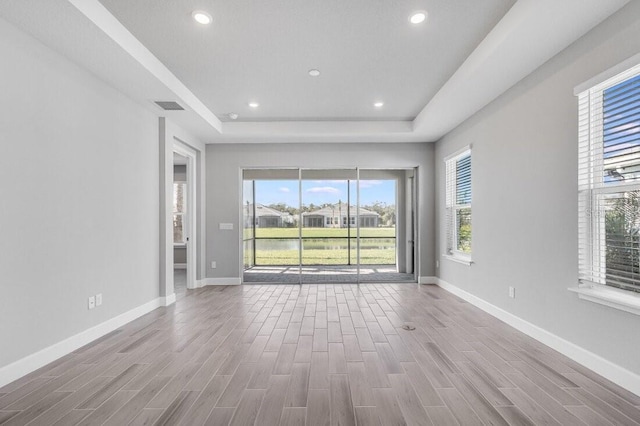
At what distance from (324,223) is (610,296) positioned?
4959 millimetres

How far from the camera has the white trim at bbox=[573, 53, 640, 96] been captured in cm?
230

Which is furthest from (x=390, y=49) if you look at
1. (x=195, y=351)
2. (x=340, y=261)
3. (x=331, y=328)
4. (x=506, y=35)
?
(x=340, y=261)

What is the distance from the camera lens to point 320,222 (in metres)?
6.95

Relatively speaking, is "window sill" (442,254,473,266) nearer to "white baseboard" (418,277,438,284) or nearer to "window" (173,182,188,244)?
"white baseboard" (418,277,438,284)

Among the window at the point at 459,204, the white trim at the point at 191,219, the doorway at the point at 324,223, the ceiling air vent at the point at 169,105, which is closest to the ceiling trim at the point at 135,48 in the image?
the ceiling air vent at the point at 169,105

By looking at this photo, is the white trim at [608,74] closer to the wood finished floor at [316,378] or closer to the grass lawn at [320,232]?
the wood finished floor at [316,378]

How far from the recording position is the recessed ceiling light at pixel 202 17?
8.97 feet

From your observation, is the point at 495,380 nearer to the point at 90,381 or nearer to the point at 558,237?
the point at 558,237

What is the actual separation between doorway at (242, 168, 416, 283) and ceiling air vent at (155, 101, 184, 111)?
2.29m

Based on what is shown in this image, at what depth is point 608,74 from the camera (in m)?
2.49

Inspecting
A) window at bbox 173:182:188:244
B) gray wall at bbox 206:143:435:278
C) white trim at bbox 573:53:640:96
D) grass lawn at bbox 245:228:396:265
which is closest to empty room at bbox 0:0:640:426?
white trim at bbox 573:53:640:96

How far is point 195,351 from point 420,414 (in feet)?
6.58

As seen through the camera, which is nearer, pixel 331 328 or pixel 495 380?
pixel 495 380

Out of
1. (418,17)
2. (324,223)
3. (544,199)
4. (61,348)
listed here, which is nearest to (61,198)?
(61,348)
